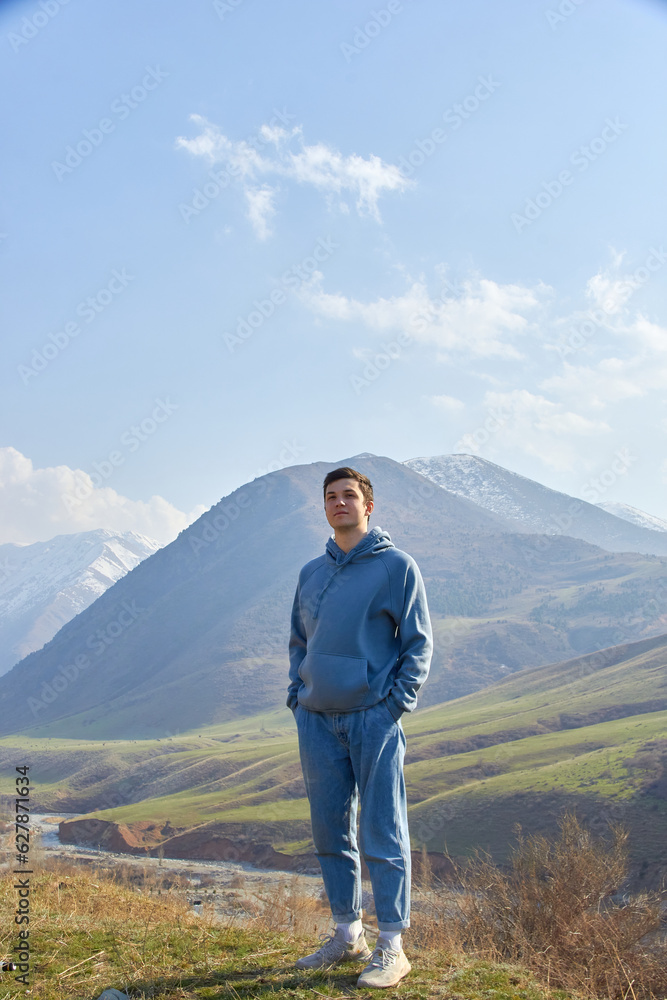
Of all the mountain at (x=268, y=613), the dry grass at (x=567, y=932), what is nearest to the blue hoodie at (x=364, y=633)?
the dry grass at (x=567, y=932)

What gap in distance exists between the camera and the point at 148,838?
52938mm

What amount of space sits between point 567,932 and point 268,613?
Result: 136073mm

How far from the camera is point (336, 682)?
4.19 meters

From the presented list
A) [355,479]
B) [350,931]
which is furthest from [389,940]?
[355,479]

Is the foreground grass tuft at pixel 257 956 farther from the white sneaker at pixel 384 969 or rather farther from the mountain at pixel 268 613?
the mountain at pixel 268 613

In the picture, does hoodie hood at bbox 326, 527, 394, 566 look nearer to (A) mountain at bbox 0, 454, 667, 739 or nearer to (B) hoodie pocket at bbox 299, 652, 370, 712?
(B) hoodie pocket at bbox 299, 652, 370, 712

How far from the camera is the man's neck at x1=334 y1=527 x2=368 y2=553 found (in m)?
4.57

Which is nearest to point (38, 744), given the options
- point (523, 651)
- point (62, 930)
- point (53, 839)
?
point (53, 839)

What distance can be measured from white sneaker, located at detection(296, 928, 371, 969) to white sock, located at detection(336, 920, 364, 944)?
0.05 ft

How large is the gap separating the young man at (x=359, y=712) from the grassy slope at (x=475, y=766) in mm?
24034

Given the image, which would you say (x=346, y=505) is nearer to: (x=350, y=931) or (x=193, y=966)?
(x=350, y=931)

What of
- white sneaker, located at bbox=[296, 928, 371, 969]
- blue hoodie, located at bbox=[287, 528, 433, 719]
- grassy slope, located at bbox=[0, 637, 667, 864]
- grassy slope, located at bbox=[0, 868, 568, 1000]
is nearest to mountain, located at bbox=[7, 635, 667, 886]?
grassy slope, located at bbox=[0, 637, 667, 864]

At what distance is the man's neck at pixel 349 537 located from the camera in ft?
15.0

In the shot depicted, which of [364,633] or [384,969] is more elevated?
[364,633]
